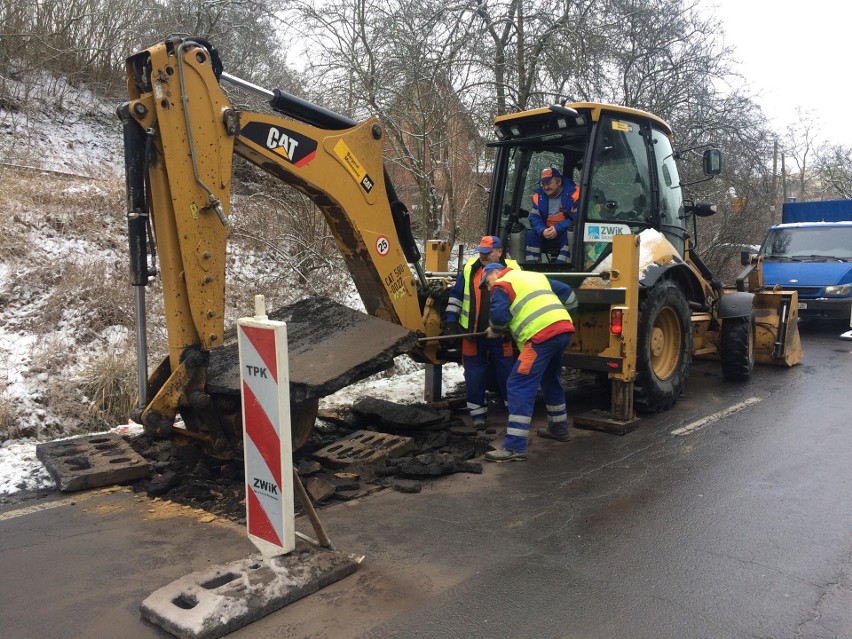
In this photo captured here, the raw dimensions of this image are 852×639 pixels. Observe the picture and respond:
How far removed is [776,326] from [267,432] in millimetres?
8353

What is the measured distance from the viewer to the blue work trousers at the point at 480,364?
6379mm

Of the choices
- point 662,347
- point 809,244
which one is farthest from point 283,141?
point 809,244

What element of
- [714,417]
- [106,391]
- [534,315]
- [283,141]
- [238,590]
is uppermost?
[283,141]

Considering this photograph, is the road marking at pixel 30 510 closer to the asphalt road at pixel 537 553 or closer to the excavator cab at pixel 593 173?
the asphalt road at pixel 537 553

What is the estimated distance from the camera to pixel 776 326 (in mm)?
9492

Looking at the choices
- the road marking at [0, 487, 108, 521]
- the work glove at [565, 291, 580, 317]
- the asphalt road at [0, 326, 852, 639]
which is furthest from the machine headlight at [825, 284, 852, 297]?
the road marking at [0, 487, 108, 521]

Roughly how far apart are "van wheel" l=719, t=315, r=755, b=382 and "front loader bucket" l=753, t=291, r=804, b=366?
1186mm

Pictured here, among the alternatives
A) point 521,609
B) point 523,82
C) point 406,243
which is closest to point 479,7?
point 523,82

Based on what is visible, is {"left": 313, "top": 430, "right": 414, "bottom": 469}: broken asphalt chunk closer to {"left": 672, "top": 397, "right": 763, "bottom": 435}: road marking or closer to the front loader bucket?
{"left": 672, "top": 397, "right": 763, "bottom": 435}: road marking

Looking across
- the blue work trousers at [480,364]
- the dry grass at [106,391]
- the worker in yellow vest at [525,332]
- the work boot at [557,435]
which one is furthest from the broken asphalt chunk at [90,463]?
→ the work boot at [557,435]

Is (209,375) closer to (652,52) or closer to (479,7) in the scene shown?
(479,7)

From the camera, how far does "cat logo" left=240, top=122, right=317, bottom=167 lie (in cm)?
455

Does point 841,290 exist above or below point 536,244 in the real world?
below

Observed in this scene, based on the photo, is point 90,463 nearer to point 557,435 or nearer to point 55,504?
point 55,504
